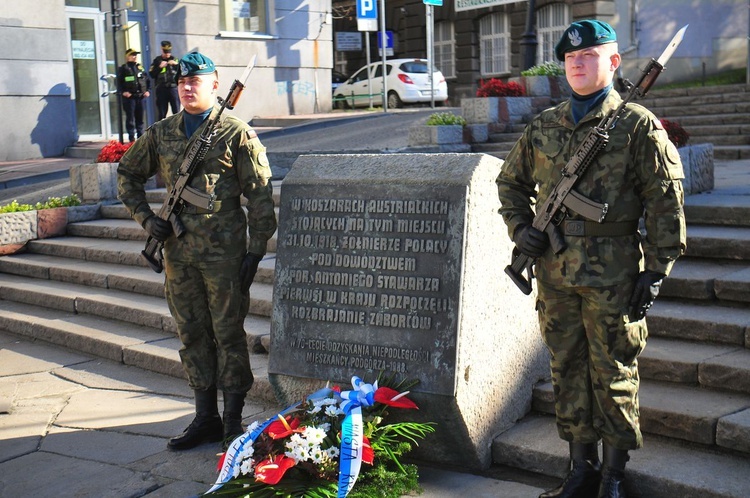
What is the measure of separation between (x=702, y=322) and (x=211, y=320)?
107 inches

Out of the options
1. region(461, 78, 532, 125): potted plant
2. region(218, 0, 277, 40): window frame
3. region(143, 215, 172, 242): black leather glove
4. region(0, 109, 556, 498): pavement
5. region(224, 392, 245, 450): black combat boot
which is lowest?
region(0, 109, 556, 498): pavement

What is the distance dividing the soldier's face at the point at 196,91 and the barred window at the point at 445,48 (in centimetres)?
2881

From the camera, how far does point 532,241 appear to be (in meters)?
4.19

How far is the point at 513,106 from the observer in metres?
13.8

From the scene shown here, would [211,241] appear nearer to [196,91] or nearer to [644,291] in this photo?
[196,91]

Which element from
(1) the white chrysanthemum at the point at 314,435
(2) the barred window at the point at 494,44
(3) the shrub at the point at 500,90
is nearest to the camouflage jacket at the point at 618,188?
(1) the white chrysanthemum at the point at 314,435

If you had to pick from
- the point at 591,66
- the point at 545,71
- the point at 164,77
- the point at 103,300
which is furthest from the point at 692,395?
the point at 164,77

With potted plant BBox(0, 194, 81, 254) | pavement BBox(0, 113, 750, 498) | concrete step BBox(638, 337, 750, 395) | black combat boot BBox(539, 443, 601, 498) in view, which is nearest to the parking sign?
potted plant BBox(0, 194, 81, 254)

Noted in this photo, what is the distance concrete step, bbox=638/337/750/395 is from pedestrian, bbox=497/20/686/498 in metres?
0.89

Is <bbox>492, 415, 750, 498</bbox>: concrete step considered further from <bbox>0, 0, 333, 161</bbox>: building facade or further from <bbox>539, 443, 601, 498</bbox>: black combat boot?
<bbox>0, 0, 333, 161</bbox>: building facade

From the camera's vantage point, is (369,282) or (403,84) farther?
(403,84)

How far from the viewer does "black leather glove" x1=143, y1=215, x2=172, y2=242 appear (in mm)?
5207

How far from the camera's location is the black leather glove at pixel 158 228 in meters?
5.21

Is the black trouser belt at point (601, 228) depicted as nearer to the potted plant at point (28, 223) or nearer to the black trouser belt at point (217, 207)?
the black trouser belt at point (217, 207)
